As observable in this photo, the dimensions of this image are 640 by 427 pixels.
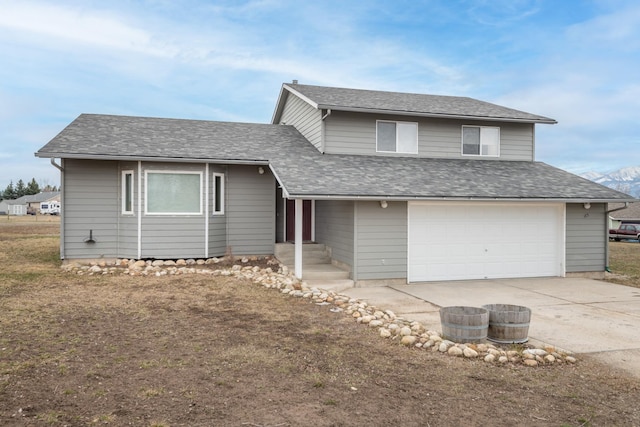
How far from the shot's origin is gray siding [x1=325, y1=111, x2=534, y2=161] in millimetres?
14109

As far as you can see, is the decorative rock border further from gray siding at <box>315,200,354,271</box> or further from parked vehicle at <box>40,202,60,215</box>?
parked vehicle at <box>40,202,60,215</box>

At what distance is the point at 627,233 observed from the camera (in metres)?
31.1

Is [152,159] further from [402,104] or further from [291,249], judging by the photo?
[402,104]

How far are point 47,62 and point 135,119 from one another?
27.3 ft

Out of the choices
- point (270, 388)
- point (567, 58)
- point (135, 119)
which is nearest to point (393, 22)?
point (135, 119)

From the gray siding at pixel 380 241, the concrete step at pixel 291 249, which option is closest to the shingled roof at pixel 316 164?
the gray siding at pixel 380 241

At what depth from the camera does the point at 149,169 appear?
43.6 ft

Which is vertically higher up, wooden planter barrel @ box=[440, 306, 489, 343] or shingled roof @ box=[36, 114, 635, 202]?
shingled roof @ box=[36, 114, 635, 202]

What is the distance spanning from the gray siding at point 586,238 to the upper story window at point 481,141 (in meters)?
3.37

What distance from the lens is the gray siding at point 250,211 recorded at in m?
14.4

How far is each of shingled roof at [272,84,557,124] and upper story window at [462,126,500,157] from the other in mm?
574

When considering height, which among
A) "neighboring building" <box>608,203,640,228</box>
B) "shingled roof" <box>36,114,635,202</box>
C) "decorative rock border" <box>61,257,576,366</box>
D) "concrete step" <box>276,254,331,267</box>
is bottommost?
"decorative rock border" <box>61,257,576,366</box>

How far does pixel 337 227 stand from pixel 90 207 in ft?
24.3

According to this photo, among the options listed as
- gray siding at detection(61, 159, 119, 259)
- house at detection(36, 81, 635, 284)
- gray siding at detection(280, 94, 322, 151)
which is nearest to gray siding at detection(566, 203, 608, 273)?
house at detection(36, 81, 635, 284)
